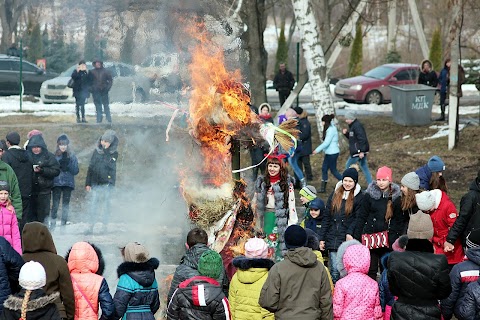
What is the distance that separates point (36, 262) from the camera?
22.6ft

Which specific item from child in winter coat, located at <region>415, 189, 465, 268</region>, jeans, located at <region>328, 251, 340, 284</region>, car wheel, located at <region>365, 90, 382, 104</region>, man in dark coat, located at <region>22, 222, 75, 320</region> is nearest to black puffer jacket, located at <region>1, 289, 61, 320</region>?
man in dark coat, located at <region>22, 222, 75, 320</region>

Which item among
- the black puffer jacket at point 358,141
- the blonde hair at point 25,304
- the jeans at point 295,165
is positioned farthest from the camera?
the jeans at point 295,165

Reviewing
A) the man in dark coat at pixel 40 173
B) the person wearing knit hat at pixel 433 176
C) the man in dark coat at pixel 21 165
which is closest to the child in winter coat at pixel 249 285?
the person wearing knit hat at pixel 433 176

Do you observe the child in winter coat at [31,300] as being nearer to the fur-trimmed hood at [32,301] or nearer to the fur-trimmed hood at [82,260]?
the fur-trimmed hood at [32,301]

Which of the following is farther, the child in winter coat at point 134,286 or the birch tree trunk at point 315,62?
the birch tree trunk at point 315,62

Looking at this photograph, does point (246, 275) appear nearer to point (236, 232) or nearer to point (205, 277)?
point (205, 277)

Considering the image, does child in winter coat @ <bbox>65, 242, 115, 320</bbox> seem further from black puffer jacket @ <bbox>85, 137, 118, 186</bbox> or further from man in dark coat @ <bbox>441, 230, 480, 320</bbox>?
black puffer jacket @ <bbox>85, 137, 118, 186</bbox>

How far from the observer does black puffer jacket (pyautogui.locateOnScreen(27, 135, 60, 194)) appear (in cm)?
1310

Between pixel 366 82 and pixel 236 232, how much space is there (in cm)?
2008

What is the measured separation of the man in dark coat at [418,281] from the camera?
7.23m

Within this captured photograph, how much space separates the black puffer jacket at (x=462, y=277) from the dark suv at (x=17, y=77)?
2154cm

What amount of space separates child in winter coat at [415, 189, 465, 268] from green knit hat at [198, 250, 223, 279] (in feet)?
11.0

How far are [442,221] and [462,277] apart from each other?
248 centimetres

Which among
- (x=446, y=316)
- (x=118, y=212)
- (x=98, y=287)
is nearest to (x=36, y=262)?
(x=98, y=287)
